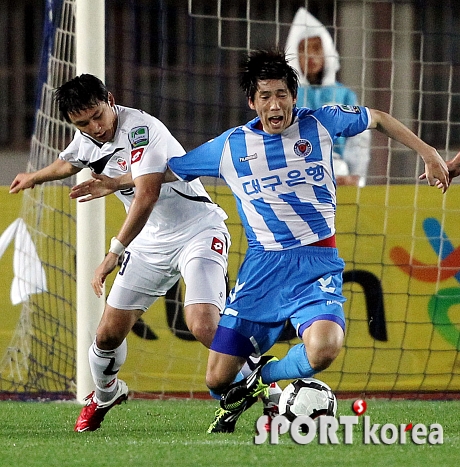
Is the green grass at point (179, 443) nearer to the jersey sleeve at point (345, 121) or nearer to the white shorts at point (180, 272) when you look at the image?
the white shorts at point (180, 272)

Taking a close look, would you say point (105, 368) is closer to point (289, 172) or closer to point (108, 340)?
point (108, 340)

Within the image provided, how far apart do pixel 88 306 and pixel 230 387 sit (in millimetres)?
1571

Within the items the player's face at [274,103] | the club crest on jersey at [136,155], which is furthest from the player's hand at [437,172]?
the club crest on jersey at [136,155]

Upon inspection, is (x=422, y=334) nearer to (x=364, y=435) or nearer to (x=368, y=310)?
(x=368, y=310)

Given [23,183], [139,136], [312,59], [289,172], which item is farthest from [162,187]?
[312,59]

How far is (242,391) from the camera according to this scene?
4.88 meters

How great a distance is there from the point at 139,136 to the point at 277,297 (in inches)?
40.8

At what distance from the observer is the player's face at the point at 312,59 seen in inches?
295

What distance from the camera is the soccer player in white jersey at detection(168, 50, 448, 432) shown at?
4.66 metres

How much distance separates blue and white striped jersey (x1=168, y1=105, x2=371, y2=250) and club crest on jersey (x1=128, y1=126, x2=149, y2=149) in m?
0.39

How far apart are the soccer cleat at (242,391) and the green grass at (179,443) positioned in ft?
0.46

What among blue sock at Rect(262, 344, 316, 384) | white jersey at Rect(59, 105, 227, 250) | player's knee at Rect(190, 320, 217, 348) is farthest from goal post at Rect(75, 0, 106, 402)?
blue sock at Rect(262, 344, 316, 384)

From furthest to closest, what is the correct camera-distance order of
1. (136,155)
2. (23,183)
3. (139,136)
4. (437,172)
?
1. (23,183)
2. (139,136)
3. (136,155)
4. (437,172)

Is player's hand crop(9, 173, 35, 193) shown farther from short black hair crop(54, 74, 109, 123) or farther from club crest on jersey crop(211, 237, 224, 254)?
club crest on jersey crop(211, 237, 224, 254)
